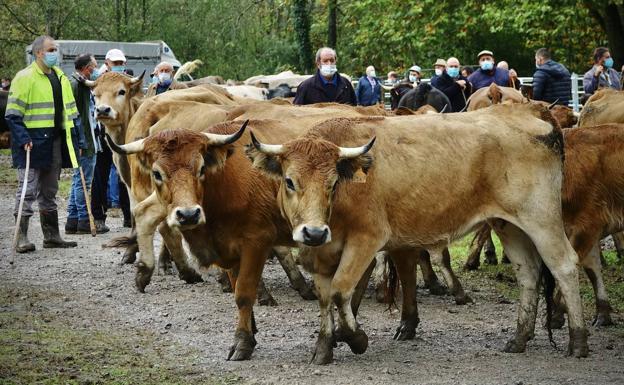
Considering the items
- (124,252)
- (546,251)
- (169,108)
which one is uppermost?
(169,108)

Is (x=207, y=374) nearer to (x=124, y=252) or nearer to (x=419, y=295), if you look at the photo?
(x=419, y=295)

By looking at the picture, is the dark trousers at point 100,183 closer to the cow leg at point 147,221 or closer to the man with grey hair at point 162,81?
the man with grey hair at point 162,81

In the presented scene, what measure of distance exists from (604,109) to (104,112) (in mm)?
6148

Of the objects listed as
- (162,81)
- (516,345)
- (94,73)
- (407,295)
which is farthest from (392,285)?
(162,81)

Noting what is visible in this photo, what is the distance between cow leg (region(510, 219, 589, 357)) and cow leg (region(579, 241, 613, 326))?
1.09 m

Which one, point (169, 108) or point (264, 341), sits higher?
point (169, 108)

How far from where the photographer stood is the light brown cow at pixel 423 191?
8.34 metres

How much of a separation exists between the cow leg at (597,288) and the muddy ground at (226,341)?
0.62 feet

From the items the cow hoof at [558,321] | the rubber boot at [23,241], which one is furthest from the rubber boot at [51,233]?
the cow hoof at [558,321]

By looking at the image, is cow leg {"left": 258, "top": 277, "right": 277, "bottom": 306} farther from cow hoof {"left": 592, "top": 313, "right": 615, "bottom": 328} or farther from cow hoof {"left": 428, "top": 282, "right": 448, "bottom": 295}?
cow hoof {"left": 592, "top": 313, "right": 615, "bottom": 328}

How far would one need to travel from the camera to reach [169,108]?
1238 centimetres

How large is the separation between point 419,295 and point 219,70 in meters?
32.9

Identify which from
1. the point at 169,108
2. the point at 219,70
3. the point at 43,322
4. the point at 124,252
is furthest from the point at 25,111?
A: the point at 219,70

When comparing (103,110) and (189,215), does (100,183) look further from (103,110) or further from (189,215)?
(189,215)
